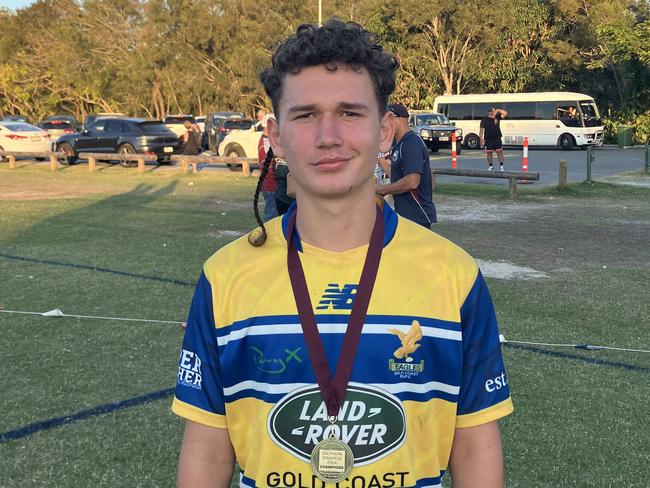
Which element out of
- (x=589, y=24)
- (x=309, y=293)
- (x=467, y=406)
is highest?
(x=589, y=24)

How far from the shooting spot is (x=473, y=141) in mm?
42000

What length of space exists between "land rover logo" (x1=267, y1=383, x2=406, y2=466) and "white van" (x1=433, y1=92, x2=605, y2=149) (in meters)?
39.3

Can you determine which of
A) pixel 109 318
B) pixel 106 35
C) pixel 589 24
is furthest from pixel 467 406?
pixel 106 35

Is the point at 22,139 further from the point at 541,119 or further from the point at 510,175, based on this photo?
the point at 541,119

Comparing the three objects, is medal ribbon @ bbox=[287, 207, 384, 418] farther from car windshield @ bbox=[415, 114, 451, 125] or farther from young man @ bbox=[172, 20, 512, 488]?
car windshield @ bbox=[415, 114, 451, 125]

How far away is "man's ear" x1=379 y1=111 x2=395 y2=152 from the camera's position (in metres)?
1.99

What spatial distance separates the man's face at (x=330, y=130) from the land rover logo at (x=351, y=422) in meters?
0.46

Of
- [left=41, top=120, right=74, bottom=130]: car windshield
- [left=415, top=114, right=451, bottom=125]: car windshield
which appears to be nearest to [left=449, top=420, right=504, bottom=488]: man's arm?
[left=415, top=114, right=451, bottom=125]: car windshield

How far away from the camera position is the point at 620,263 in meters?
10.3

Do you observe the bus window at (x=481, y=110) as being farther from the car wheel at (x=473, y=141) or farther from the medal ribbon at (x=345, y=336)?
the medal ribbon at (x=345, y=336)

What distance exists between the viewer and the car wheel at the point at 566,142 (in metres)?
39.3

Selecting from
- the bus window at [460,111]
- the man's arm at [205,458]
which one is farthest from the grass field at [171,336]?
the bus window at [460,111]

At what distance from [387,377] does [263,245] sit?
0.43 meters

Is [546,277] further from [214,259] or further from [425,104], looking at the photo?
[425,104]
